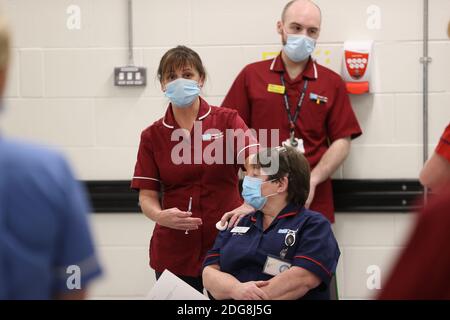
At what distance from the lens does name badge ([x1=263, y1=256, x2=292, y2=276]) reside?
2.60 metres

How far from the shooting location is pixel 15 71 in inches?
156

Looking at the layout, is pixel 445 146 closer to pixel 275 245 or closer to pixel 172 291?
pixel 275 245

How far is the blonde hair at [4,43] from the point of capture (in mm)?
1079

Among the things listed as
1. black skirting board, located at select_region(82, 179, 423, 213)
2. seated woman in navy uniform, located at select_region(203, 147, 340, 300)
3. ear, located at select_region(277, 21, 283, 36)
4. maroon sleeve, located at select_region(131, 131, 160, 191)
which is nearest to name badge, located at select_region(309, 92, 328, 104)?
ear, located at select_region(277, 21, 283, 36)

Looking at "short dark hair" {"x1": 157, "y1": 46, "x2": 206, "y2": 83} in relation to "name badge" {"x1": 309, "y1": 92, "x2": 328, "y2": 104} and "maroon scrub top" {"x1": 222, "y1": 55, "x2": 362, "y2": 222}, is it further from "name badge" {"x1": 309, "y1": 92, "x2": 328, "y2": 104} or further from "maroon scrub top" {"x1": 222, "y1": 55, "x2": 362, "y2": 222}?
"name badge" {"x1": 309, "y1": 92, "x2": 328, "y2": 104}

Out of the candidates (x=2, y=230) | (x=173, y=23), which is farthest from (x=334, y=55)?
(x=2, y=230)

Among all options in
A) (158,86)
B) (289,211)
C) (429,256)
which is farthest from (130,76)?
(429,256)

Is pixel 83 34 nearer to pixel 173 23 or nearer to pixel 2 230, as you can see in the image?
pixel 173 23

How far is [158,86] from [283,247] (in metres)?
1.59

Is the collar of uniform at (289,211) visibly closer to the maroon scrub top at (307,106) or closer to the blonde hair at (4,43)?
the maroon scrub top at (307,106)

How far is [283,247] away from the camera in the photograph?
8.58 feet

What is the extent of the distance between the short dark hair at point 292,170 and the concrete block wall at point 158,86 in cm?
113

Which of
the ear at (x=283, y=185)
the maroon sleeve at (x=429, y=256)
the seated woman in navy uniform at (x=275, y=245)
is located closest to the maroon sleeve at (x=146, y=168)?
the seated woman in navy uniform at (x=275, y=245)

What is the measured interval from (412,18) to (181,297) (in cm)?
225
